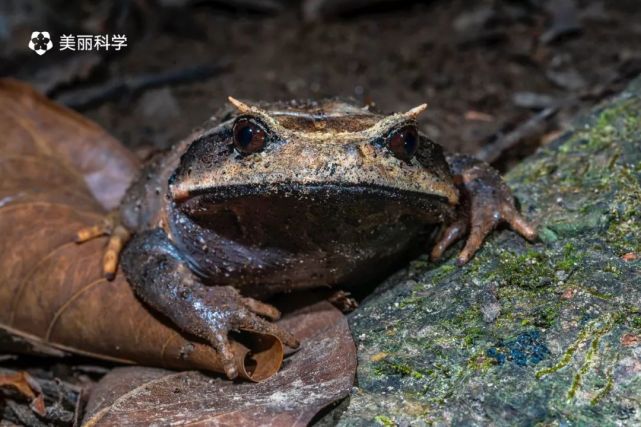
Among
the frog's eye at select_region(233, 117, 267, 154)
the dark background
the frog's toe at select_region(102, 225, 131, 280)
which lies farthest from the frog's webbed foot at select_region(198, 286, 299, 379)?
the dark background

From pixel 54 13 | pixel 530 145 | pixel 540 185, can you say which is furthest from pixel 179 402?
pixel 54 13

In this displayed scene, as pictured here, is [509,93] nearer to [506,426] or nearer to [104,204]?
[104,204]

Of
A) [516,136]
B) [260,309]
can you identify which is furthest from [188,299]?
[516,136]

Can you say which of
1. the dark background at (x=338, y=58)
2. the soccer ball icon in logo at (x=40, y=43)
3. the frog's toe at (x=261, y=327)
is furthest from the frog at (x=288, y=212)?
the soccer ball icon in logo at (x=40, y=43)

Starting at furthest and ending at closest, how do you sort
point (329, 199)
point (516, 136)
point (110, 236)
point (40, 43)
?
1. point (40, 43)
2. point (516, 136)
3. point (110, 236)
4. point (329, 199)

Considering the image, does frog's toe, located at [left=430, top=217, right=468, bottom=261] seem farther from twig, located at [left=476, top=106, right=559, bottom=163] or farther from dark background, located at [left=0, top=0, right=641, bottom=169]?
dark background, located at [left=0, top=0, right=641, bottom=169]

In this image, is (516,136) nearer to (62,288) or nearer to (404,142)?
(404,142)
